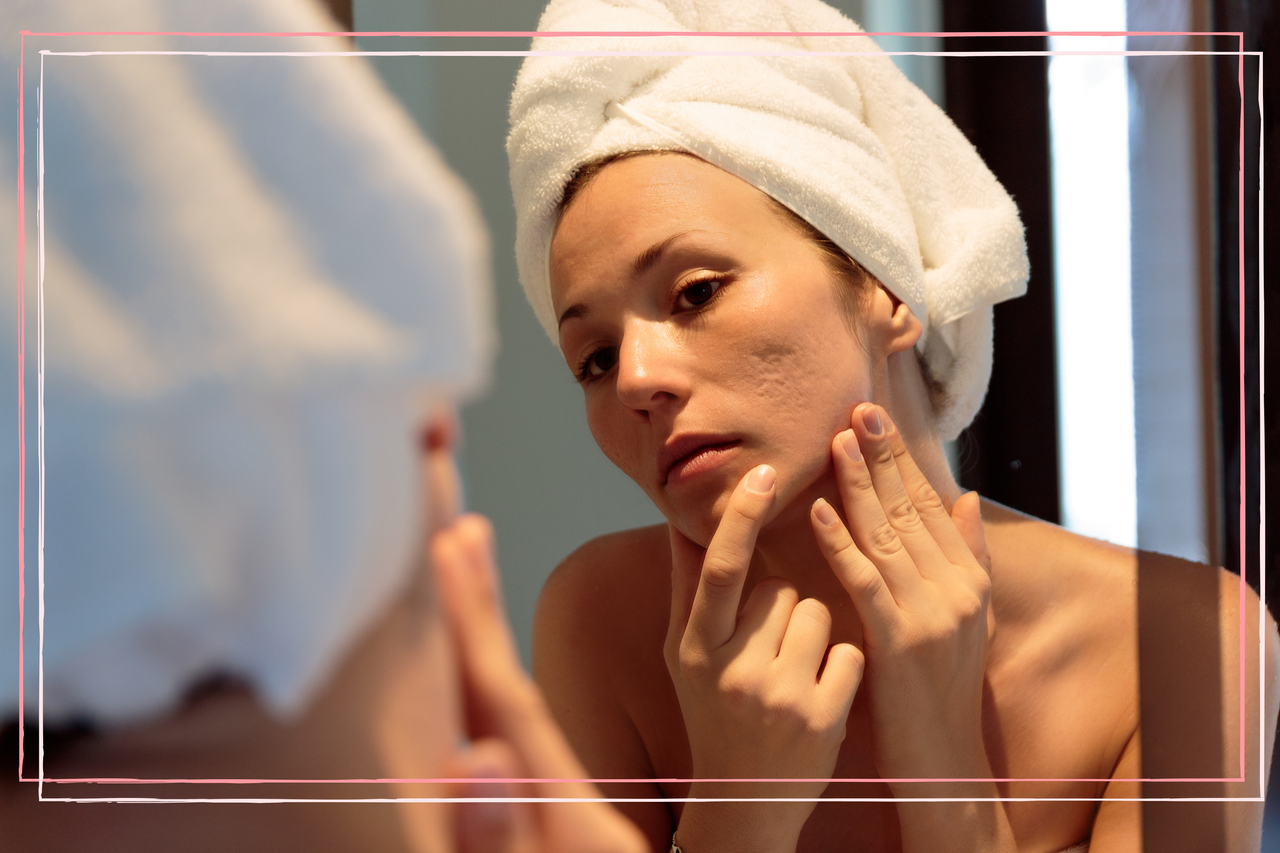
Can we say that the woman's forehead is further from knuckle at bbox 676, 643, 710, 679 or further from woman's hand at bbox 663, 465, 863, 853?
knuckle at bbox 676, 643, 710, 679

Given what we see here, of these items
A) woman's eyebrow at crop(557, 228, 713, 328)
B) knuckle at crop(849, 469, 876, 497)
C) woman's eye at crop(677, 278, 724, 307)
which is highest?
woman's eyebrow at crop(557, 228, 713, 328)

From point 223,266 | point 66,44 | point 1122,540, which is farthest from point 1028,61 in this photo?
point 66,44

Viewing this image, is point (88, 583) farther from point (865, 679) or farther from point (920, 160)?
point (920, 160)

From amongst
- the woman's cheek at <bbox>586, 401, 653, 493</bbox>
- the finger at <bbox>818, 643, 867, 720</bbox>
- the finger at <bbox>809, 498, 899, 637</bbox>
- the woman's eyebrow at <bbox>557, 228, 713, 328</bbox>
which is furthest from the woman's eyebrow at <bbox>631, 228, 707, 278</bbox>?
the finger at <bbox>818, 643, 867, 720</bbox>

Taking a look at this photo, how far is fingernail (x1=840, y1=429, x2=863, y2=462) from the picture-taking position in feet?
2.07

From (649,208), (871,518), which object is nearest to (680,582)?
(871,518)

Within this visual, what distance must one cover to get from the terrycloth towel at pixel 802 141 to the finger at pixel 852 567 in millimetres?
115

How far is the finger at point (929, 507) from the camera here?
25.7 inches

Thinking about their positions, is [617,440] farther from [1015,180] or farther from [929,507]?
[1015,180]

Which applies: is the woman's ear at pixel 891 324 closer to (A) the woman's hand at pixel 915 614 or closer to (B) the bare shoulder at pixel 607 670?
(A) the woman's hand at pixel 915 614

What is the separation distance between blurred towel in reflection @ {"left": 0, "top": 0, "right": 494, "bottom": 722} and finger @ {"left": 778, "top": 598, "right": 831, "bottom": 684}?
281 millimetres

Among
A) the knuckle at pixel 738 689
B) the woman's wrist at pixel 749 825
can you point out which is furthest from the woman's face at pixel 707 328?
the woman's wrist at pixel 749 825

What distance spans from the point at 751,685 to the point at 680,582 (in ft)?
0.29

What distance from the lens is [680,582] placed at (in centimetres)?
66
